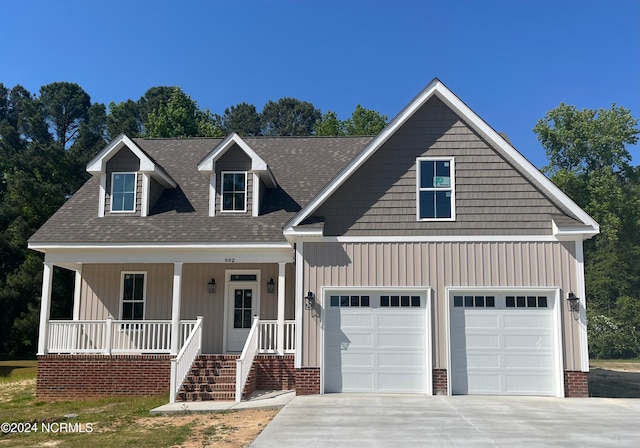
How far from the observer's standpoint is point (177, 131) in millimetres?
41750

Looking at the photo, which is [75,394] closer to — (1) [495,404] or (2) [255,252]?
(2) [255,252]

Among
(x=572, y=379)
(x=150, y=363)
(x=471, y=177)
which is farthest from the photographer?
(x=150, y=363)

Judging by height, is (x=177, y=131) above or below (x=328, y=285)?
above

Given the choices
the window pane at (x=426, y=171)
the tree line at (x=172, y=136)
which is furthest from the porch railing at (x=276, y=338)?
the tree line at (x=172, y=136)

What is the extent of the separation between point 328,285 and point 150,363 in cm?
504

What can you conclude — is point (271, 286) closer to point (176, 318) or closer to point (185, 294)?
point (185, 294)

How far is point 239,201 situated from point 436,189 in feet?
19.5

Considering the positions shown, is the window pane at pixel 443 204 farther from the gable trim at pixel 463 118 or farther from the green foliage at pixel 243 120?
the green foliage at pixel 243 120

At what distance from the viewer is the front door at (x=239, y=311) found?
15.9 metres

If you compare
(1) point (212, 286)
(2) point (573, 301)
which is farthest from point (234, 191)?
(2) point (573, 301)

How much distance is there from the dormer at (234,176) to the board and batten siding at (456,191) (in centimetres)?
354

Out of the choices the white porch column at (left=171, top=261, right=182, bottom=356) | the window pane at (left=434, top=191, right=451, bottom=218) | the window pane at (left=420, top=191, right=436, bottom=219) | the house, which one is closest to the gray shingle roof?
the house

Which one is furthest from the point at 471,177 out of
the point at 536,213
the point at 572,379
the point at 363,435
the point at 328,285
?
the point at 363,435

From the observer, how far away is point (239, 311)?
52.7 feet
